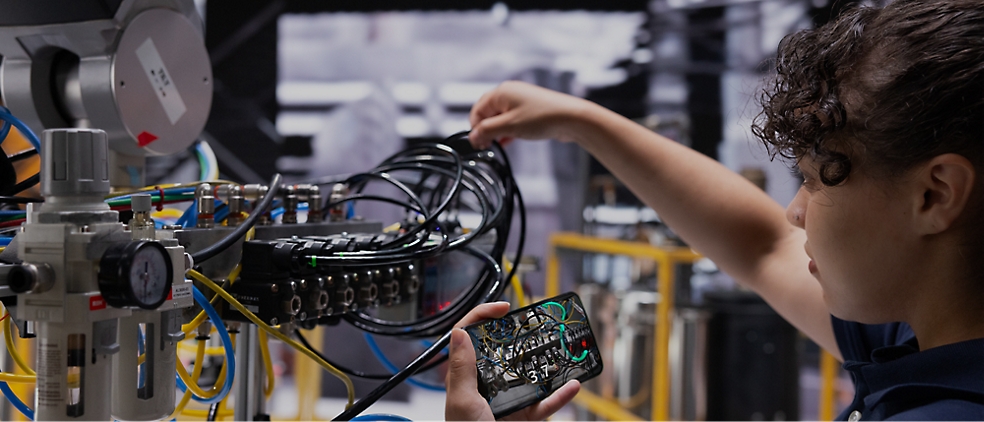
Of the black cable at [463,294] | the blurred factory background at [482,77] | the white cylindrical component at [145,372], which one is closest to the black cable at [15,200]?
the white cylindrical component at [145,372]

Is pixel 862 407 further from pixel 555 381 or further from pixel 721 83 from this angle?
pixel 721 83

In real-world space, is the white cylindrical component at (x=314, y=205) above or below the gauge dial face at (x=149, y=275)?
above

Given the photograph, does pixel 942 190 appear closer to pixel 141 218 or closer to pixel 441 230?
pixel 441 230

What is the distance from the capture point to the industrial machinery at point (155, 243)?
1.46 ft

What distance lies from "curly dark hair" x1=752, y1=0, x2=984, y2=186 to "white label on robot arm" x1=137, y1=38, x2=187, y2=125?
0.68 metres

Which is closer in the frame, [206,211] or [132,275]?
[132,275]

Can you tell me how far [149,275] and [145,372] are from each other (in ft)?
0.37

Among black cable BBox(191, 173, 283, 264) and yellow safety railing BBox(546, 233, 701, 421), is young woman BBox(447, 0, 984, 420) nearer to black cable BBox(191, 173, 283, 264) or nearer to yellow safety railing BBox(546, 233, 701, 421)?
black cable BBox(191, 173, 283, 264)

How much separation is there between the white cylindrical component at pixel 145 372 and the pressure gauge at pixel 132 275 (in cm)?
6

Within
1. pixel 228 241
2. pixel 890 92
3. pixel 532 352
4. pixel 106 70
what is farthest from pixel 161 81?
pixel 890 92

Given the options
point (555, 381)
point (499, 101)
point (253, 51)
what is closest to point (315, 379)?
point (253, 51)

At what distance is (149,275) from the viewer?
45 centimetres

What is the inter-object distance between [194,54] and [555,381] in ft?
1.96

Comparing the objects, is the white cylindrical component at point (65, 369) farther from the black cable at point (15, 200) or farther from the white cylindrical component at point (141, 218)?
the black cable at point (15, 200)
